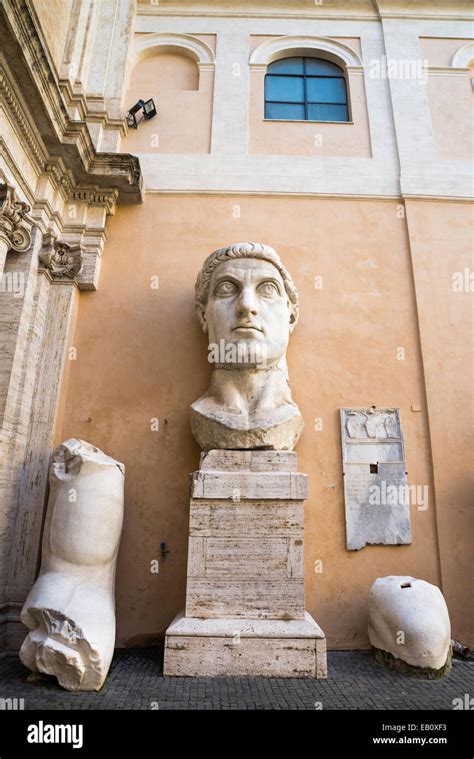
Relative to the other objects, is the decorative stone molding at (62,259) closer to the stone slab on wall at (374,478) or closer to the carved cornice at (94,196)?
the carved cornice at (94,196)

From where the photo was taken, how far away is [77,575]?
11.5 ft

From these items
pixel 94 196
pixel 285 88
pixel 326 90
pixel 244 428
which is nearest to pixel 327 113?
pixel 326 90

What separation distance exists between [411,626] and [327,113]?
5.90 meters

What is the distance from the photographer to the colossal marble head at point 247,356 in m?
3.90

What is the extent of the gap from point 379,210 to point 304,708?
15.7ft

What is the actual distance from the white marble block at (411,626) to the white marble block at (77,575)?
6.37 feet

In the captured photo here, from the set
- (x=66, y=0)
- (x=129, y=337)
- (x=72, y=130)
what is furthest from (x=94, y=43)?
(x=129, y=337)

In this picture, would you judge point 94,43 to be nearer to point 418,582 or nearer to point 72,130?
point 72,130

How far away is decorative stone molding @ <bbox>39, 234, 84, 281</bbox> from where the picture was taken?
4699mm

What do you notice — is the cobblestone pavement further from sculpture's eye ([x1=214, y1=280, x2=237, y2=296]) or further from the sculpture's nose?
sculpture's eye ([x1=214, y1=280, x2=237, y2=296])

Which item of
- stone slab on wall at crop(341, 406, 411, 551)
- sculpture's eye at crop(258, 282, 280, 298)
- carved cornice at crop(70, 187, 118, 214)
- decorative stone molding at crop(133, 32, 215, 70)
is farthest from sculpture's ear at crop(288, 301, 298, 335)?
decorative stone molding at crop(133, 32, 215, 70)

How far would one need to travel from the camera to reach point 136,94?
21.0ft

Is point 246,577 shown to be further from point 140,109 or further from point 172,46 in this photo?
point 172,46

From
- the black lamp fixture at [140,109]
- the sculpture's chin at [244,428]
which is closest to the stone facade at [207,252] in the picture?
the black lamp fixture at [140,109]
